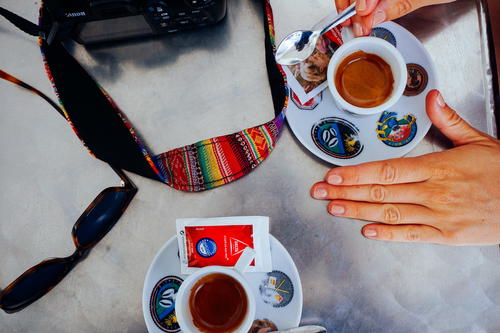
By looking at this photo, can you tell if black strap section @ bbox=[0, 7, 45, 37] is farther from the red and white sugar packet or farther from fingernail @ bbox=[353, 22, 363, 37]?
fingernail @ bbox=[353, 22, 363, 37]

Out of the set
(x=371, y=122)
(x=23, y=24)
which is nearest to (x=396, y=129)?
(x=371, y=122)

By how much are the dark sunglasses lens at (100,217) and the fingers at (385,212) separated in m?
0.48

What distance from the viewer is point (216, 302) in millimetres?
724

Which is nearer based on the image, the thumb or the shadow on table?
the thumb

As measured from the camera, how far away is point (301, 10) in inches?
32.7

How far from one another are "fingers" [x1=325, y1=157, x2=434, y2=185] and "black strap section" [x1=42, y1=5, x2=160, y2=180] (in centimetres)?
41

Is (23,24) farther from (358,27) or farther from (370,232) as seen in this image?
(370,232)

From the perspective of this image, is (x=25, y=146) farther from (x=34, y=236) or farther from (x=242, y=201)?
(x=242, y=201)

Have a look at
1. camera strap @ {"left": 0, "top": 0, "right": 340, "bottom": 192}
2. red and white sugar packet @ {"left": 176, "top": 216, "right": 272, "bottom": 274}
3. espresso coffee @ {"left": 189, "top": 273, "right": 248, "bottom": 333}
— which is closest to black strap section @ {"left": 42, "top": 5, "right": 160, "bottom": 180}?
camera strap @ {"left": 0, "top": 0, "right": 340, "bottom": 192}

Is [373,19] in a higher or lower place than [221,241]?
higher

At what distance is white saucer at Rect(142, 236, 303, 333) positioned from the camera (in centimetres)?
71

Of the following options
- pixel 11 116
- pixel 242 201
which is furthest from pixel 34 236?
pixel 242 201

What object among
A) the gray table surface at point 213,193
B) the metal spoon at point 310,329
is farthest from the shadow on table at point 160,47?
the metal spoon at point 310,329

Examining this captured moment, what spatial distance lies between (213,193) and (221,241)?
0.12m
